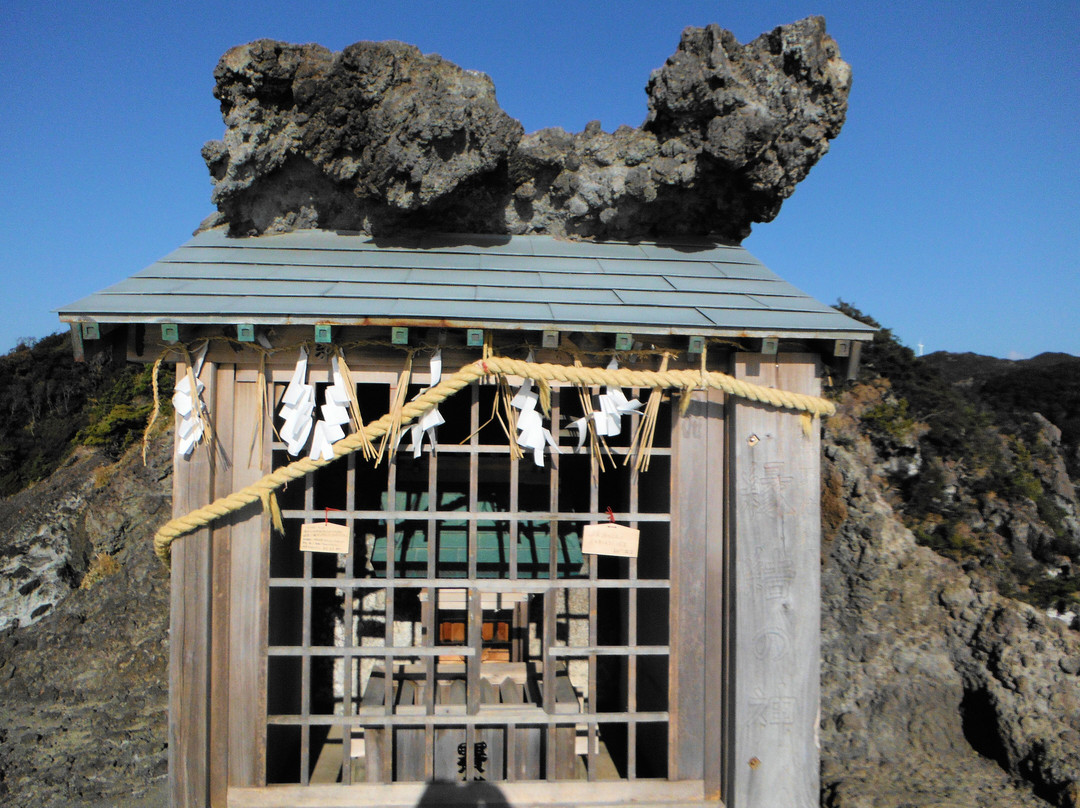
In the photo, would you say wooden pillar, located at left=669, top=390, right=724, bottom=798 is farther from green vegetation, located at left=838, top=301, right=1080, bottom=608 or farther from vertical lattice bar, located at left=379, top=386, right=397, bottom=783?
green vegetation, located at left=838, top=301, right=1080, bottom=608

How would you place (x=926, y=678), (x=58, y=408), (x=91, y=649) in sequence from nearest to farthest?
(x=926, y=678) < (x=91, y=649) < (x=58, y=408)

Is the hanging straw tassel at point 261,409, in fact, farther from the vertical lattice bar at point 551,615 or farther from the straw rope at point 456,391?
the vertical lattice bar at point 551,615

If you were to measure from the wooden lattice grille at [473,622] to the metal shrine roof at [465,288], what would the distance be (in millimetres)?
571

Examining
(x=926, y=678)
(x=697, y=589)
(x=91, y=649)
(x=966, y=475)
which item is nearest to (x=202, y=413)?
(x=697, y=589)

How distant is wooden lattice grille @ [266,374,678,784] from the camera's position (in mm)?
3637

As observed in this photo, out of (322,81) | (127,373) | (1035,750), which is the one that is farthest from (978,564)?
(127,373)

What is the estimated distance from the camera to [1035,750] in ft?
15.6

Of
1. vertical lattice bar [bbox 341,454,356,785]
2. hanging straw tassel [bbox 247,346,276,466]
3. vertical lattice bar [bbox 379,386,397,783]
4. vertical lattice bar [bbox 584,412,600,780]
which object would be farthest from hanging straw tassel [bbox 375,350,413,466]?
vertical lattice bar [bbox 584,412,600,780]

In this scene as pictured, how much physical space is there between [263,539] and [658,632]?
248 centimetres

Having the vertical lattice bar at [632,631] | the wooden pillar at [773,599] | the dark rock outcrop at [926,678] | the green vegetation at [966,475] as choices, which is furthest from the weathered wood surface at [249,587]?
the green vegetation at [966,475]

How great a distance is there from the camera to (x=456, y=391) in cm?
338

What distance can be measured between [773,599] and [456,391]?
2026mm

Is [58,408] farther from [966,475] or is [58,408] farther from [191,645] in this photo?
[966,475]

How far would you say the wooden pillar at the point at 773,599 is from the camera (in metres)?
3.47
